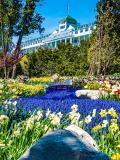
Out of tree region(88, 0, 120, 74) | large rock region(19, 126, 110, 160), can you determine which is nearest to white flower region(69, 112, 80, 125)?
large rock region(19, 126, 110, 160)

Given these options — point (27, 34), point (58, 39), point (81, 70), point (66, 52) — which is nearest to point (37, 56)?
point (66, 52)

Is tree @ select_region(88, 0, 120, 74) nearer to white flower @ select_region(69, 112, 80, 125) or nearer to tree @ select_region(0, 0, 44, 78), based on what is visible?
tree @ select_region(0, 0, 44, 78)

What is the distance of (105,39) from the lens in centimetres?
3562

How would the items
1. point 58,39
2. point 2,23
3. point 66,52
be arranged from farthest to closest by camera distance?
→ 1. point 58,39
2. point 66,52
3. point 2,23

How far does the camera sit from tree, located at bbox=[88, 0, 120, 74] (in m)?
35.6

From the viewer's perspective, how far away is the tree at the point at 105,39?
3556 centimetres

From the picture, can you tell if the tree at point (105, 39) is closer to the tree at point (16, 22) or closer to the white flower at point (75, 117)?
the tree at point (16, 22)

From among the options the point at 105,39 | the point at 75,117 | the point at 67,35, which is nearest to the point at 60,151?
the point at 75,117

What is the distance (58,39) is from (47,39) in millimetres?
5253

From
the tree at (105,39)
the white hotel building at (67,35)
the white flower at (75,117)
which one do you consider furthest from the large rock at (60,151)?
the white hotel building at (67,35)

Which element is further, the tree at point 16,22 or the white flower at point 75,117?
the tree at point 16,22

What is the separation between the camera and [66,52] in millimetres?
52812

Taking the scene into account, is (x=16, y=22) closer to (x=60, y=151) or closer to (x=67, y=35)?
(x=60, y=151)

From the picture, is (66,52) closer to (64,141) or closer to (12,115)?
(12,115)
